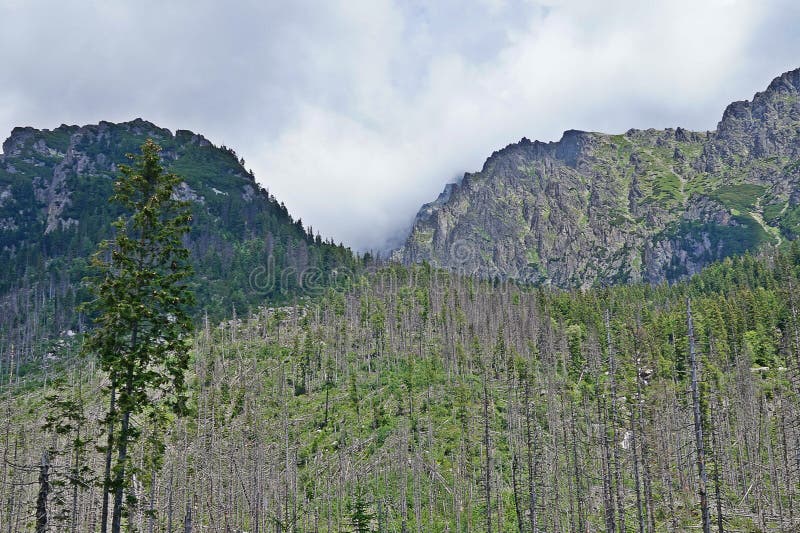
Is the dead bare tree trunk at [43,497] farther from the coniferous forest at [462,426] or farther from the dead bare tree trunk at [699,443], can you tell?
the dead bare tree trunk at [699,443]

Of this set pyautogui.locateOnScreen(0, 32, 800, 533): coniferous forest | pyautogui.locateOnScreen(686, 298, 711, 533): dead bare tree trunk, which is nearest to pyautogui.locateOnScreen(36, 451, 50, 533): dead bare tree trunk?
pyautogui.locateOnScreen(0, 32, 800, 533): coniferous forest

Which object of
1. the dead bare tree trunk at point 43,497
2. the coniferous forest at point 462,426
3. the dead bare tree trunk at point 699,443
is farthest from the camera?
the coniferous forest at point 462,426

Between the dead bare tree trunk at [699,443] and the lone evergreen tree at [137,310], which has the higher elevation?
the lone evergreen tree at [137,310]

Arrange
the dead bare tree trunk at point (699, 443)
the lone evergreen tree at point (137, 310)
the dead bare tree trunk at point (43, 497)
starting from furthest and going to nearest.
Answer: the dead bare tree trunk at point (699, 443) → the dead bare tree trunk at point (43, 497) → the lone evergreen tree at point (137, 310)

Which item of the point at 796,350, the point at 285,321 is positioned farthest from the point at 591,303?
the point at 796,350

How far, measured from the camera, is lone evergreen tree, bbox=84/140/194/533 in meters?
20.8

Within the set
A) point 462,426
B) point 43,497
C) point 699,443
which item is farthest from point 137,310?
point 462,426

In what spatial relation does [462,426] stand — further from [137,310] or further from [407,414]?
[137,310]

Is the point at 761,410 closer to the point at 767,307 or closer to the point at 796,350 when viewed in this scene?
the point at 796,350

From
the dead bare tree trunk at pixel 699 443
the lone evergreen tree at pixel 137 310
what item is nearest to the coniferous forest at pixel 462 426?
the dead bare tree trunk at pixel 699 443

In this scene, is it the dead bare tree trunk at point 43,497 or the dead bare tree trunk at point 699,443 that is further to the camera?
the dead bare tree trunk at point 699,443

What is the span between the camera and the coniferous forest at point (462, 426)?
5997cm

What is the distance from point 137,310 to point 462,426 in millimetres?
71978

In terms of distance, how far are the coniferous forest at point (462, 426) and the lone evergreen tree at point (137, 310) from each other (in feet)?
19.2
